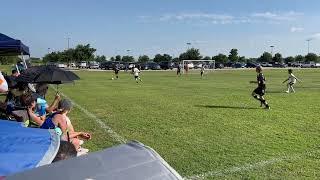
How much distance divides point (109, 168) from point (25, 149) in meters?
1.15

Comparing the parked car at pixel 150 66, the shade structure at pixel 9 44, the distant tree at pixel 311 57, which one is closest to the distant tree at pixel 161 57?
the distant tree at pixel 311 57

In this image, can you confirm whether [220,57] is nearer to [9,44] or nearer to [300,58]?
[300,58]

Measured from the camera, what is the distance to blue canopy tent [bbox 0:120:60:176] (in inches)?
133

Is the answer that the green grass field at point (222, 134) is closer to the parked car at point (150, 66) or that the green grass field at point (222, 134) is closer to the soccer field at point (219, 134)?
the soccer field at point (219, 134)

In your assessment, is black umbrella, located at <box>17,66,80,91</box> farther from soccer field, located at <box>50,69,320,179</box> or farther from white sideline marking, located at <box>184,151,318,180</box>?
white sideline marking, located at <box>184,151,318,180</box>

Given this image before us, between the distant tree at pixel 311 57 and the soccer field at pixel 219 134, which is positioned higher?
the distant tree at pixel 311 57

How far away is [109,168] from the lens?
2.67m

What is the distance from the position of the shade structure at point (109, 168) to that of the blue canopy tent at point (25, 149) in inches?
21.8

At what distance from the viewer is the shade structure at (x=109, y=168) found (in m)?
2.61

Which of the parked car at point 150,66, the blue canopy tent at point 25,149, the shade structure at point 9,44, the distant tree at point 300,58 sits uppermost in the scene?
the shade structure at point 9,44

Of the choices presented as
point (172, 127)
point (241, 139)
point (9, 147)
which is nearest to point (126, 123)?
point (172, 127)

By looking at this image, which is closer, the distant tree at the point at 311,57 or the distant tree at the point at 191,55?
the distant tree at the point at 191,55

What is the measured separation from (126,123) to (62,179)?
10.4 metres

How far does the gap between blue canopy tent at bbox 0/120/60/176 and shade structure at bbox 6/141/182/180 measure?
553mm
